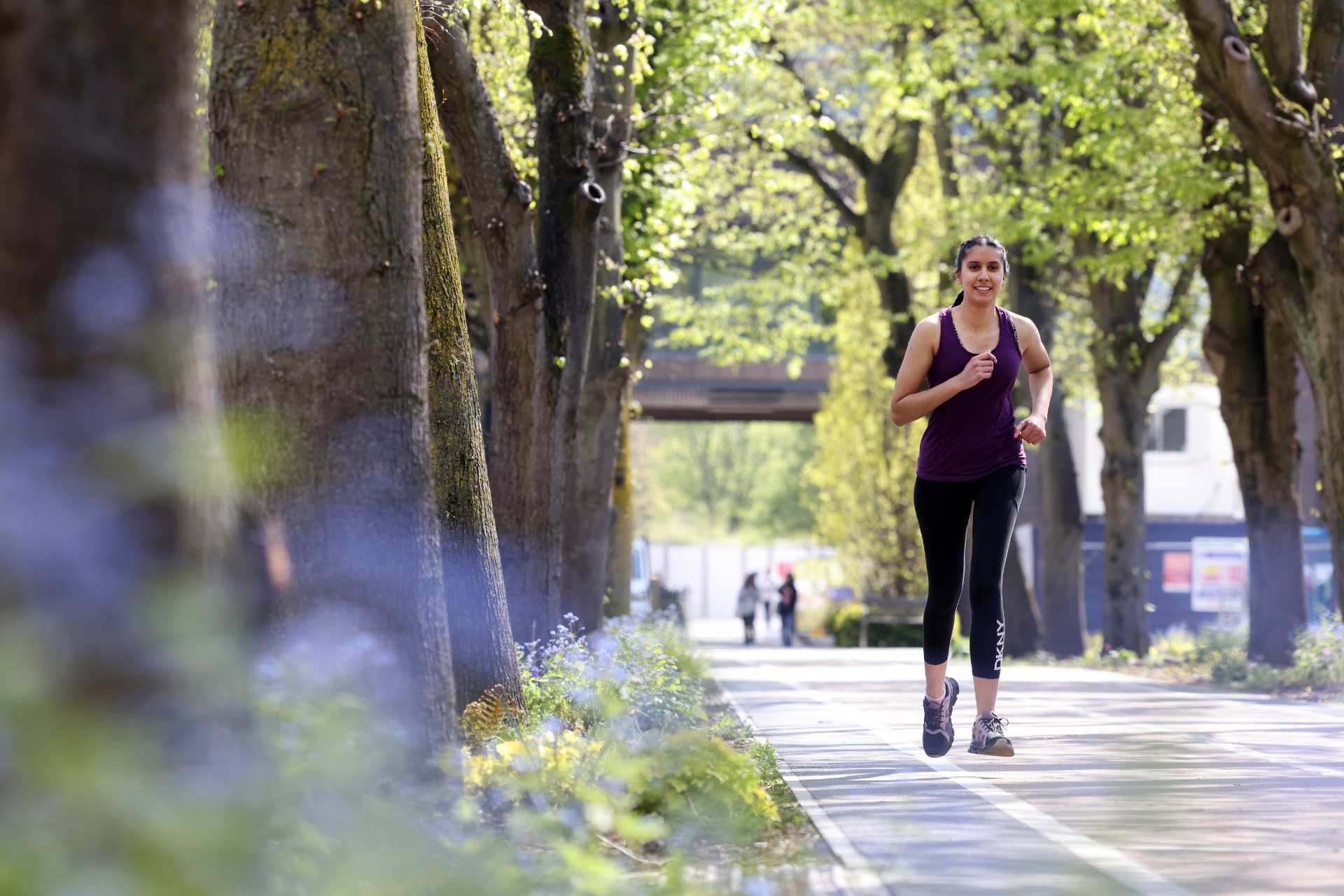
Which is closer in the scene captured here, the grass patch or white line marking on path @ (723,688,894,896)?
white line marking on path @ (723,688,894,896)

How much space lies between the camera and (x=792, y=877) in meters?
5.03

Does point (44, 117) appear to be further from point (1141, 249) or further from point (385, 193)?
point (1141, 249)

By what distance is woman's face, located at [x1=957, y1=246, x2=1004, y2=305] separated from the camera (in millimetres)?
7828

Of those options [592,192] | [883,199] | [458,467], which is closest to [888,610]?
[883,199]

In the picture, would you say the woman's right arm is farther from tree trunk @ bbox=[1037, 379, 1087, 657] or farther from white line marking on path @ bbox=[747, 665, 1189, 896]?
tree trunk @ bbox=[1037, 379, 1087, 657]

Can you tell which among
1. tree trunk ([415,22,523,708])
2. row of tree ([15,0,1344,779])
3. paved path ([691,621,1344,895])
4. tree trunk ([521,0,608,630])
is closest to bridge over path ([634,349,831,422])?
row of tree ([15,0,1344,779])

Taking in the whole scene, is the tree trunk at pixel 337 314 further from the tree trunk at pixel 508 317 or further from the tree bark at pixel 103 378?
the tree trunk at pixel 508 317

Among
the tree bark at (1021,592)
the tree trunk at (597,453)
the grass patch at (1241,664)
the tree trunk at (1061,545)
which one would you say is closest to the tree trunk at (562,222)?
the tree trunk at (597,453)

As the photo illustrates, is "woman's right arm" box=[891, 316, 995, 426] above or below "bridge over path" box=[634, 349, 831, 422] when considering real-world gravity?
below

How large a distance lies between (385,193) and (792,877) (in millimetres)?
2705

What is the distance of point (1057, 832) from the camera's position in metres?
5.90

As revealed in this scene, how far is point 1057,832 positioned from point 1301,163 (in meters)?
10.9

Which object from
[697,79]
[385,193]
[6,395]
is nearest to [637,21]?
[697,79]

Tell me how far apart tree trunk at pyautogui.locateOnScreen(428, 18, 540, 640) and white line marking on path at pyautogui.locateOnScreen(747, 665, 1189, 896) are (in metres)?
3.60
